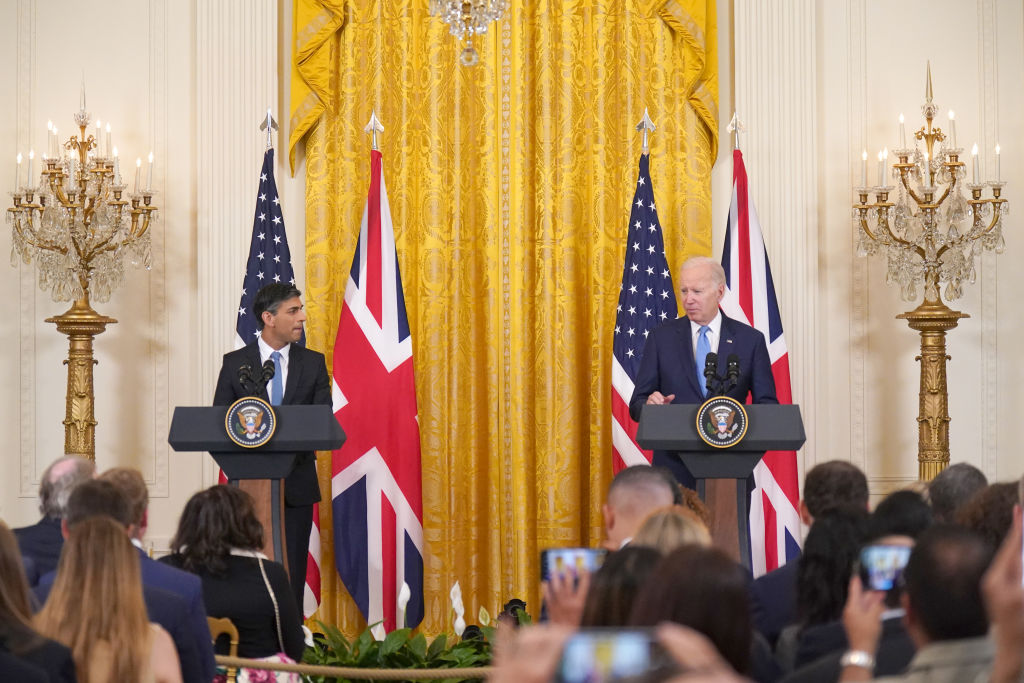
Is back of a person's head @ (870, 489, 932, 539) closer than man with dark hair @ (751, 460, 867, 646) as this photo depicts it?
Yes

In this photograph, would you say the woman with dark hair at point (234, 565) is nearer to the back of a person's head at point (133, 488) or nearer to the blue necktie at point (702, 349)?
the back of a person's head at point (133, 488)

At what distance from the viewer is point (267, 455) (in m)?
5.43

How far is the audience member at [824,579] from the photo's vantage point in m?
2.71

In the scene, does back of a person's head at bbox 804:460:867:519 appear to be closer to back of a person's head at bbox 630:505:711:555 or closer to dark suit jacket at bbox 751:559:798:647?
dark suit jacket at bbox 751:559:798:647

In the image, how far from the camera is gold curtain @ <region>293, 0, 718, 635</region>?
7.45m

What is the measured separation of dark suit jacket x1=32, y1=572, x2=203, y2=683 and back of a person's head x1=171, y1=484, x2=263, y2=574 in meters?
0.56

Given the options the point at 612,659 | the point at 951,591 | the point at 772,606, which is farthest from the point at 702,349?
the point at 612,659

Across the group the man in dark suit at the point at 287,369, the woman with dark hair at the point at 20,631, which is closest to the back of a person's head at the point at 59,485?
the woman with dark hair at the point at 20,631

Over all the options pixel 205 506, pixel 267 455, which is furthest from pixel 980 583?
pixel 267 455

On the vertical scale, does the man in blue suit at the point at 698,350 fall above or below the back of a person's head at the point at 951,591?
above

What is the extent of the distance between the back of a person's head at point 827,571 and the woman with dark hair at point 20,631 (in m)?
1.57

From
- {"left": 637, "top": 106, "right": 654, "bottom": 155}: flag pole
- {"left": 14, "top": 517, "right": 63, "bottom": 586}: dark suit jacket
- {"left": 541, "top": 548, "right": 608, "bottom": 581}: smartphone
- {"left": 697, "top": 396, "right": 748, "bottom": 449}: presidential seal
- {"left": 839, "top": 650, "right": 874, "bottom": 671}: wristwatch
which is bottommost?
{"left": 839, "top": 650, "right": 874, "bottom": 671}: wristwatch

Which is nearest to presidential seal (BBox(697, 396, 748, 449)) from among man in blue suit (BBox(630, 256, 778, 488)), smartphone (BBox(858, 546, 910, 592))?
man in blue suit (BBox(630, 256, 778, 488))

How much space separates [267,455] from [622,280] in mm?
2664
